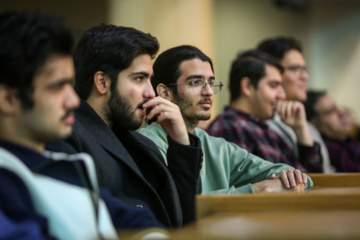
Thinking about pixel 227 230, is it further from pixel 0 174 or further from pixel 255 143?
pixel 255 143

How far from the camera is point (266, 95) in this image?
390 centimetres

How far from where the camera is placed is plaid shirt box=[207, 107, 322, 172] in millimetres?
3377

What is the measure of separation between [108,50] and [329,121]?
11.2 ft

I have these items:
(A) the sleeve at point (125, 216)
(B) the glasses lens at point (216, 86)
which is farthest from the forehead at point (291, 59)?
(A) the sleeve at point (125, 216)

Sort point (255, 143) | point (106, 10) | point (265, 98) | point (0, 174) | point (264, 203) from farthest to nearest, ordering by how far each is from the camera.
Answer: point (106, 10) < point (265, 98) < point (255, 143) < point (264, 203) < point (0, 174)

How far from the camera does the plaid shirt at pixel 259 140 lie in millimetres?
3377

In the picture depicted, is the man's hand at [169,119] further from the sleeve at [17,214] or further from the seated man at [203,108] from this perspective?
the sleeve at [17,214]

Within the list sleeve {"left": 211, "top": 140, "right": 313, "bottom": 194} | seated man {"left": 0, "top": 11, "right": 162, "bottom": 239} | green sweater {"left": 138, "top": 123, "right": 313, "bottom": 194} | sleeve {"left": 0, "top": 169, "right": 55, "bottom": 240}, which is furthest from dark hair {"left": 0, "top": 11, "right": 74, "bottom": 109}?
sleeve {"left": 211, "top": 140, "right": 313, "bottom": 194}

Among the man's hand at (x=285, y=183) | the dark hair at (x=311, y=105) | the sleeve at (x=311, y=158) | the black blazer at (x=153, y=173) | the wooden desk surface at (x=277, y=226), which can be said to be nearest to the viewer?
the wooden desk surface at (x=277, y=226)

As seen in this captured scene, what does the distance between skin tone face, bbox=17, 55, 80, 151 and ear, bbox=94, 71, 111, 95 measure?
0.79m

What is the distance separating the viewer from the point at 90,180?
55.4 inches

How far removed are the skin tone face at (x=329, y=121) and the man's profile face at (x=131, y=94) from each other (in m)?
3.27

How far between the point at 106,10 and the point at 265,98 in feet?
14.7

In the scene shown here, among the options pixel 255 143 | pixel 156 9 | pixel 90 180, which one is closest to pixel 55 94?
pixel 90 180
